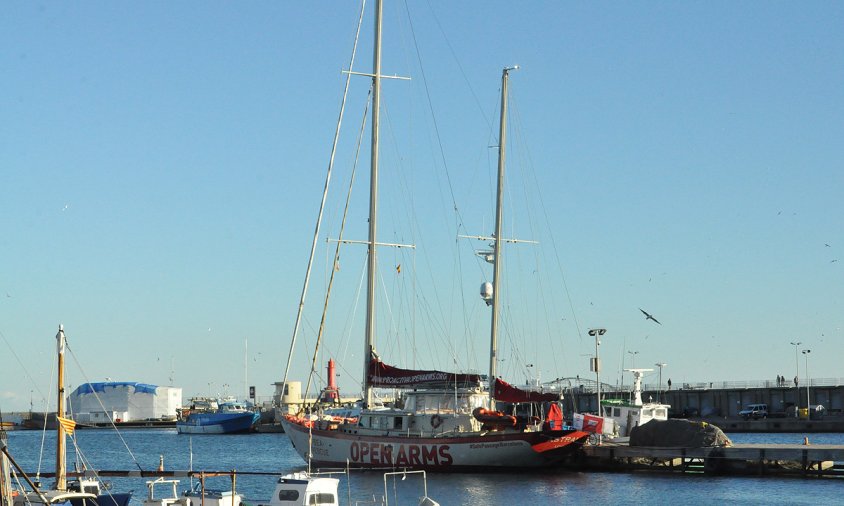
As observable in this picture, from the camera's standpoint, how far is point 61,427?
40656 millimetres

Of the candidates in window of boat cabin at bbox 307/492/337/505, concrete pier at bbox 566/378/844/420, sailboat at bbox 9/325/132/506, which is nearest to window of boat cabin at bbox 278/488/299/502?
window of boat cabin at bbox 307/492/337/505

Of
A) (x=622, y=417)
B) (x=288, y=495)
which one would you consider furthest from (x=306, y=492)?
(x=622, y=417)

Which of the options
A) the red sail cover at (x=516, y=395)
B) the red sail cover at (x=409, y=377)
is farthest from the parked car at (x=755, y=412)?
the red sail cover at (x=409, y=377)

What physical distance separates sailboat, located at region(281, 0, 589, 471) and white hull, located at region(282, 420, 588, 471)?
0.05m

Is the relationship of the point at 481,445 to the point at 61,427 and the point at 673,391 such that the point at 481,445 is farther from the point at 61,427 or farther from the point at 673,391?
the point at 673,391

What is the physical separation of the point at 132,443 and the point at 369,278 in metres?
77.9

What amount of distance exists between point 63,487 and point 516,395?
28414 millimetres

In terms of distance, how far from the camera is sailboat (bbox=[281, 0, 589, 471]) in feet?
204

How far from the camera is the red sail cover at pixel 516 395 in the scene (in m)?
62.8

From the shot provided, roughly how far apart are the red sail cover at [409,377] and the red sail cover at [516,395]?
1.23m

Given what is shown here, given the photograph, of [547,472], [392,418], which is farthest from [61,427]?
[547,472]

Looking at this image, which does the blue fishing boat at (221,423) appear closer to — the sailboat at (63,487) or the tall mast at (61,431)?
the sailboat at (63,487)

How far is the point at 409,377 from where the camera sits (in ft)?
216

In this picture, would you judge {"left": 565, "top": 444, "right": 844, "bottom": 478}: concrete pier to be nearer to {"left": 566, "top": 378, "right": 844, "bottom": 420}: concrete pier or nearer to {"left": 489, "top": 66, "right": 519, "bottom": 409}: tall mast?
{"left": 489, "top": 66, "right": 519, "bottom": 409}: tall mast
